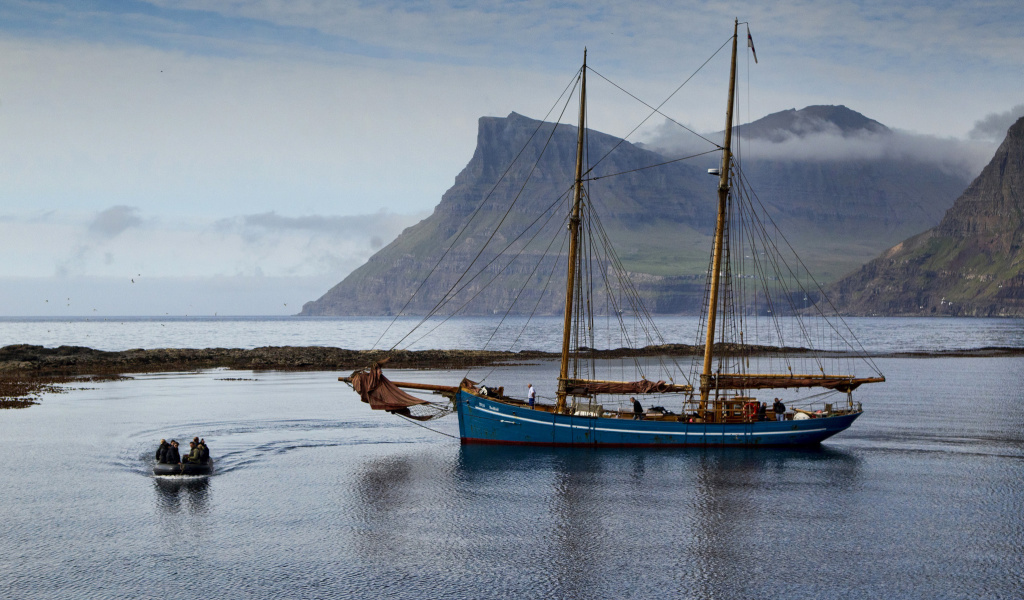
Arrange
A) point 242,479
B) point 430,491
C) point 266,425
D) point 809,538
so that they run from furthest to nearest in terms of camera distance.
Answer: point 266,425 → point 242,479 → point 430,491 → point 809,538

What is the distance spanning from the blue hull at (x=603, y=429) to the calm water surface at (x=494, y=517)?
1.08 m

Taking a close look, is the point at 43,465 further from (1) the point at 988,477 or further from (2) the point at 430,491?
(1) the point at 988,477

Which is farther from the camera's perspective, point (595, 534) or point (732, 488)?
point (732, 488)

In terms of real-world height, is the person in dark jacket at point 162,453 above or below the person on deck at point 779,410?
below

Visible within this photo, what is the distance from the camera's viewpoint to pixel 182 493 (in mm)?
46281

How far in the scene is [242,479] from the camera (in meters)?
49.9

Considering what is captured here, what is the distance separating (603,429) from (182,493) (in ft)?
90.6

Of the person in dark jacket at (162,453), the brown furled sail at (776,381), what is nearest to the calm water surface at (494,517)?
the person in dark jacket at (162,453)

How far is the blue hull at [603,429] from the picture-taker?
2287 inches

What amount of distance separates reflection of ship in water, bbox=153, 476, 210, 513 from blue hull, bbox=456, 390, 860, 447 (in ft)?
60.7

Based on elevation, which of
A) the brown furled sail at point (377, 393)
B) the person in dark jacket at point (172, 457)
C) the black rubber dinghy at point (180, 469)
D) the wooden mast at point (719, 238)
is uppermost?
the wooden mast at point (719, 238)

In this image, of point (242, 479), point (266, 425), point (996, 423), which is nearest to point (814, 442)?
point (996, 423)

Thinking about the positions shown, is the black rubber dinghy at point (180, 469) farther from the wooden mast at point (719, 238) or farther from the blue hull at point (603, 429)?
the wooden mast at point (719, 238)

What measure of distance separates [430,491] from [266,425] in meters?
29.5
